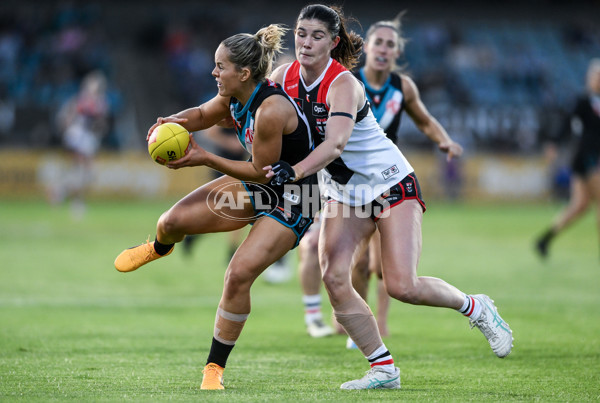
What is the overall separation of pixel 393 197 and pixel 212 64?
22173 mm

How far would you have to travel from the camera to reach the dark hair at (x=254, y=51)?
5.18m

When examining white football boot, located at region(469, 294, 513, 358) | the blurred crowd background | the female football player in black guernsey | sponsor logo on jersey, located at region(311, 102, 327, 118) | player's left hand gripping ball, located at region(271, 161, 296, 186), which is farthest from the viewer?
the blurred crowd background

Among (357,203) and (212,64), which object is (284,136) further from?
(212,64)

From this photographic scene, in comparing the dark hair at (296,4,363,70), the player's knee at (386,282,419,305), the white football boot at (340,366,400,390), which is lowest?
the white football boot at (340,366,400,390)

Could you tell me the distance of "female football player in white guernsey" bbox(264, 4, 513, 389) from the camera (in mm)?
5289

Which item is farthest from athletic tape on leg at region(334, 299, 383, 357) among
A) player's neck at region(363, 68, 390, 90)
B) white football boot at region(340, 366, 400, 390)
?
player's neck at region(363, 68, 390, 90)

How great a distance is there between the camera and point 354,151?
18.2 ft

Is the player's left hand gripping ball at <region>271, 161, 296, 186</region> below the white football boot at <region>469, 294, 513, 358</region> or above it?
above

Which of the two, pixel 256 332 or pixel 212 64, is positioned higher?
pixel 212 64

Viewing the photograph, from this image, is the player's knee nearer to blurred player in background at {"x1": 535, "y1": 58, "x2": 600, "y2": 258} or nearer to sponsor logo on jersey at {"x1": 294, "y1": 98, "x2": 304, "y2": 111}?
sponsor logo on jersey at {"x1": 294, "y1": 98, "x2": 304, "y2": 111}

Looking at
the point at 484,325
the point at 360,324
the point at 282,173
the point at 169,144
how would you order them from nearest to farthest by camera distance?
the point at 282,173
the point at 169,144
the point at 360,324
the point at 484,325

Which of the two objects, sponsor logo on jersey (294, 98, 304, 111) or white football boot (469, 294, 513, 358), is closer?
sponsor logo on jersey (294, 98, 304, 111)

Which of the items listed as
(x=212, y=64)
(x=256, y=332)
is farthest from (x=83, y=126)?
(x=256, y=332)

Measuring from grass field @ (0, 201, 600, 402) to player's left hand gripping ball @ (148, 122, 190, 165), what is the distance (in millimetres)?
1422
